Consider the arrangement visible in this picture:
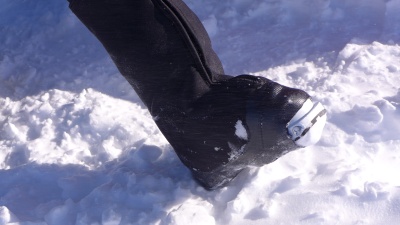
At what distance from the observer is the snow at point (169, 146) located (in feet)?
4.30

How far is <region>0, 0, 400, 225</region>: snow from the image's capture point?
1.31 meters

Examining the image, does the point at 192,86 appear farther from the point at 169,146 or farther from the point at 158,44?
the point at 169,146

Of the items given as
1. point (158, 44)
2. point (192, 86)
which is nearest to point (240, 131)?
point (192, 86)

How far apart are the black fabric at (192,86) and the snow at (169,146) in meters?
0.14

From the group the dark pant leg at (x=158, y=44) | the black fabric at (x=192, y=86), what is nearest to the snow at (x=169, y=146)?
the black fabric at (x=192, y=86)

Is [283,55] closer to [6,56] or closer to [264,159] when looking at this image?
[264,159]

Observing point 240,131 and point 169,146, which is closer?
point 240,131

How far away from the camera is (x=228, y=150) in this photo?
1.27 metres

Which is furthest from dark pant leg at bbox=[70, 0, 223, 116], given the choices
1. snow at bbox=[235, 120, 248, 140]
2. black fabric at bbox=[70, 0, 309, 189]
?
snow at bbox=[235, 120, 248, 140]

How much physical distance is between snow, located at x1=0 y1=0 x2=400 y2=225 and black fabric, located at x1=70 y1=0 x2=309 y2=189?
0.47 feet

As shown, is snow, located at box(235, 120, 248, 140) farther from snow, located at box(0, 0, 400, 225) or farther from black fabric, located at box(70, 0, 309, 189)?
snow, located at box(0, 0, 400, 225)

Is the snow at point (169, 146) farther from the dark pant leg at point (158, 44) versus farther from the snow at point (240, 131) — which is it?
the dark pant leg at point (158, 44)

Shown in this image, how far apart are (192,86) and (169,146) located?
1.19 feet

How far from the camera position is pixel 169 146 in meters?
1.56
